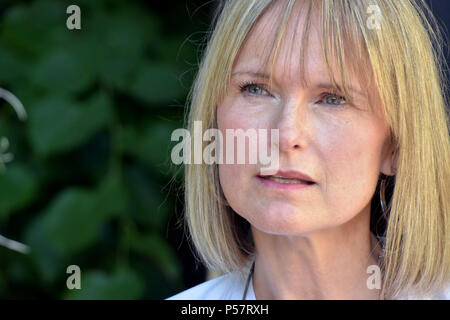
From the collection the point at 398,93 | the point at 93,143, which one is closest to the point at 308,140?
the point at 398,93

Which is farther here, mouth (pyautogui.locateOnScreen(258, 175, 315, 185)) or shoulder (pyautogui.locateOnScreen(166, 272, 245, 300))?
shoulder (pyautogui.locateOnScreen(166, 272, 245, 300))

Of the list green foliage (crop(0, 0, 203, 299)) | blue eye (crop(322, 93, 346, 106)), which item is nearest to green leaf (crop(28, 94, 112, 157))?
green foliage (crop(0, 0, 203, 299))

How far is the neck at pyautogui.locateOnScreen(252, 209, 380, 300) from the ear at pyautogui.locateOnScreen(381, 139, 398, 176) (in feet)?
0.26

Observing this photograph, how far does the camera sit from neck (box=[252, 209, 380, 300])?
3.21ft

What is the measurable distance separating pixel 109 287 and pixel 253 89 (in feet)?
1.84

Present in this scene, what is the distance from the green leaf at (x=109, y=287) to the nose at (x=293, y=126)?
1.88 feet

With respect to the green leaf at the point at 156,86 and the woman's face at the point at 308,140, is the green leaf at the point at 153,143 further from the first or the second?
the woman's face at the point at 308,140

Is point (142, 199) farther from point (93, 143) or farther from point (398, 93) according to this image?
point (398, 93)

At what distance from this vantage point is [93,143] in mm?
1505

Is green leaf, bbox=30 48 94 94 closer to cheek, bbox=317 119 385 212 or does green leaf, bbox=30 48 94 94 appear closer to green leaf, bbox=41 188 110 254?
green leaf, bbox=41 188 110 254

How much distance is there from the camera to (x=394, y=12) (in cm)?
91
